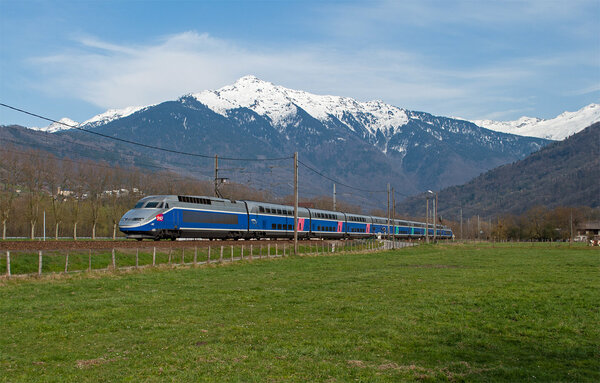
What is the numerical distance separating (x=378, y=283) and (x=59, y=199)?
113 meters

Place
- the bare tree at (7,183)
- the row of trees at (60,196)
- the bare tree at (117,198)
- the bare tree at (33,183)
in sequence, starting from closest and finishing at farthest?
the bare tree at (7,183), the bare tree at (33,183), the row of trees at (60,196), the bare tree at (117,198)

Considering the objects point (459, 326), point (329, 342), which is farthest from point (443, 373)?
point (459, 326)

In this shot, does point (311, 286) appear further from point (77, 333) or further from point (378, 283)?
point (77, 333)

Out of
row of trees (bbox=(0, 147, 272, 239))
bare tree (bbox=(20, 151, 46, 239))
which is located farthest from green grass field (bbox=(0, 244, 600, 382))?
row of trees (bbox=(0, 147, 272, 239))

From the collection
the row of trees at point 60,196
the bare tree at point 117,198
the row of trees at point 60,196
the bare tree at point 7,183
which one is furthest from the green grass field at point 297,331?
the bare tree at point 117,198

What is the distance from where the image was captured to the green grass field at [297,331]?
517 inches

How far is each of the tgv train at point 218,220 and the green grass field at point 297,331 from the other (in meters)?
24.1

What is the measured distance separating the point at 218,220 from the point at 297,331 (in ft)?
154

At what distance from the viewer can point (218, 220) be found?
63.7 m

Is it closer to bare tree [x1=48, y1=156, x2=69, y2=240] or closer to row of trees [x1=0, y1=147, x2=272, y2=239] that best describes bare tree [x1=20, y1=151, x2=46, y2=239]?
row of trees [x1=0, y1=147, x2=272, y2=239]

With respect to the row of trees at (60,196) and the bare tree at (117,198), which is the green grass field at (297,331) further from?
the bare tree at (117,198)

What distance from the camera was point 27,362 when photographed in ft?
45.9

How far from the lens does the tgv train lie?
179ft

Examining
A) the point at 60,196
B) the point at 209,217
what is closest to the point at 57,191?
the point at 60,196
